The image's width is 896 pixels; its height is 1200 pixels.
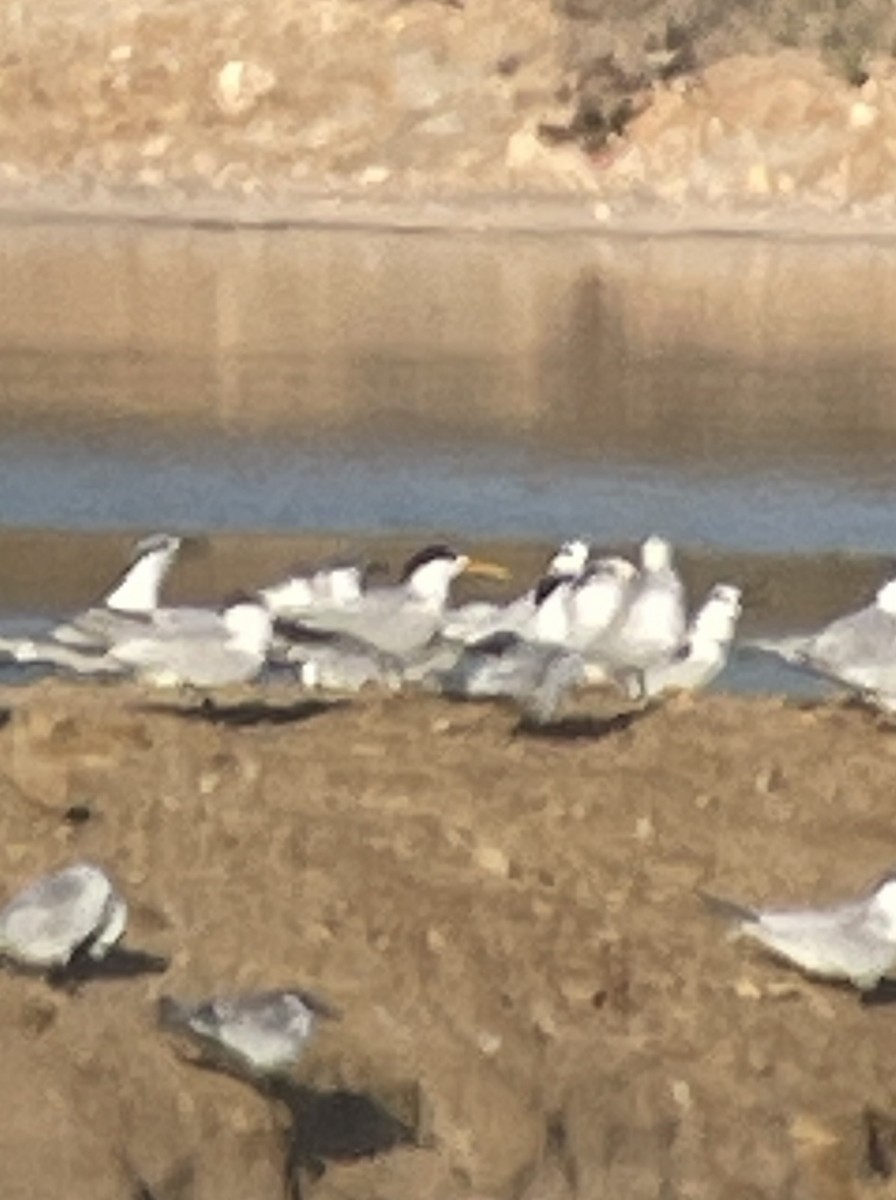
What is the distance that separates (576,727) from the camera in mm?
11281

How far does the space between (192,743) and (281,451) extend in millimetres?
11309

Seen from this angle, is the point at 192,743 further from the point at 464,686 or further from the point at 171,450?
the point at 171,450

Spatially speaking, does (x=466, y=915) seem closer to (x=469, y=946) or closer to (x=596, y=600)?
(x=469, y=946)

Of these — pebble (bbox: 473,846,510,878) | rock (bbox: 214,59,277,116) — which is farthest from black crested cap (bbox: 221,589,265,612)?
rock (bbox: 214,59,277,116)

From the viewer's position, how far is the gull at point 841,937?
8.82 metres

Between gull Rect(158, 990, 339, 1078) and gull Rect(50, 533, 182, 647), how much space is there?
14.0 ft

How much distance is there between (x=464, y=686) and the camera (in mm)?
11617

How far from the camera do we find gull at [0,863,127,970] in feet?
28.2

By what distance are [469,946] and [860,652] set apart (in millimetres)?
3071

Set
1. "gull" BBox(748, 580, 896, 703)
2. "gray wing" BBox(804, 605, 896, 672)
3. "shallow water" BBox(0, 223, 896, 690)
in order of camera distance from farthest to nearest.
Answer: "shallow water" BBox(0, 223, 896, 690) < "gray wing" BBox(804, 605, 896, 672) < "gull" BBox(748, 580, 896, 703)

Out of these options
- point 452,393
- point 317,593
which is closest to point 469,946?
point 317,593

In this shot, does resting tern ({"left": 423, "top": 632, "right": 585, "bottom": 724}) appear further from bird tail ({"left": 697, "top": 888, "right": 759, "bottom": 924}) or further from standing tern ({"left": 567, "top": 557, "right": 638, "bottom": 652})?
bird tail ({"left": 697, "top": 888, "right": 759, "bottom": 924})

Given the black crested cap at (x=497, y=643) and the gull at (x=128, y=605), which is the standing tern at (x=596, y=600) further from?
the gull at (x=128, y=605)

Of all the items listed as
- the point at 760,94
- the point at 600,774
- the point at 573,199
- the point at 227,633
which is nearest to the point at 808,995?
the point at 600,774
